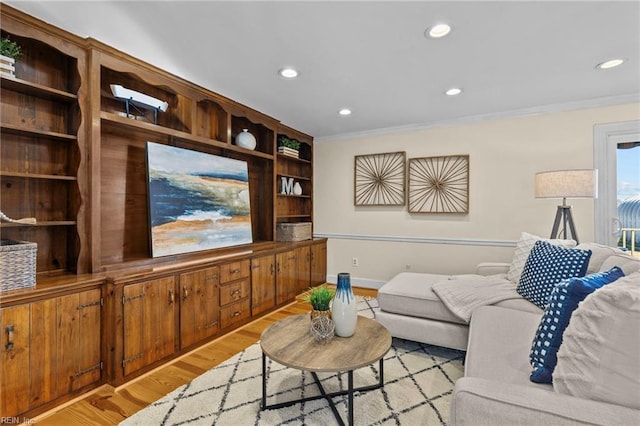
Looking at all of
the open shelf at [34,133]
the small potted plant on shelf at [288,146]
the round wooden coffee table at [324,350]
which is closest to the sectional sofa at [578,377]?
the round wooden coffee table at [324,350]

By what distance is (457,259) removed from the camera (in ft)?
12.6

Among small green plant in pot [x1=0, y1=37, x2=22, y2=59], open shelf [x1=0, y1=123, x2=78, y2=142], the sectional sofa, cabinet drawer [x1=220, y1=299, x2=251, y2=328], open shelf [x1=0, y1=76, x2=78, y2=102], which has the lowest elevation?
cabinet drawer [x1=220, y1=299, x2=251, y2=328]

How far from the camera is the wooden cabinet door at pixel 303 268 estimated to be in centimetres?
388

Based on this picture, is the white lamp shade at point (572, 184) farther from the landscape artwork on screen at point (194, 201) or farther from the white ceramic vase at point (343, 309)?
the landscape artwork on screen at point (194, 201)

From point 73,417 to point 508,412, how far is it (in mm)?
2193

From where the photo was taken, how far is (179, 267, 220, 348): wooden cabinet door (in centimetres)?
238

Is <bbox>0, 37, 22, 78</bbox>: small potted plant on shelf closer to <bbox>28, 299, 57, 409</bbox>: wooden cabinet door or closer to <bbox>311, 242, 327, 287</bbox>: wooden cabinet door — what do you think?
<bbox>28, 299, 57, 409</bbox>: wooden cabinet door

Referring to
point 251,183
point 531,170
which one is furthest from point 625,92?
point 251,183

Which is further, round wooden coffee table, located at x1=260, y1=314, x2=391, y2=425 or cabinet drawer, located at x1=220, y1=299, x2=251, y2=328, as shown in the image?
cabinet drawer, located at x1=220, y1=299, x2=251, y2=328

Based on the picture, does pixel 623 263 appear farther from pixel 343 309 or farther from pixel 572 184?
pixel 343 309

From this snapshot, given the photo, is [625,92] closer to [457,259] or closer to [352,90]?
[457,259]

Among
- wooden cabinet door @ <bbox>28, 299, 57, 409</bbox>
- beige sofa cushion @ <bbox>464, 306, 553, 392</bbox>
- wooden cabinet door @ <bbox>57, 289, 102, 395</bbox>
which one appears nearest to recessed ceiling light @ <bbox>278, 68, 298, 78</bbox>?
wooden cabinet door @ <bbox>57, 289, 102, 395</bbox>

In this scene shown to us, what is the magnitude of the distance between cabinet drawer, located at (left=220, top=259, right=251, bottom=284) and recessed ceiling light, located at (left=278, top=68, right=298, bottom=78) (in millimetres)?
1749

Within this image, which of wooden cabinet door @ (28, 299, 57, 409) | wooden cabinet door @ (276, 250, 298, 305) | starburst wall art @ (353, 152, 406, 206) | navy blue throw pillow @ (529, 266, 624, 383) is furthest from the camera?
starburst wall art @ (353, 152, 406, 206)
